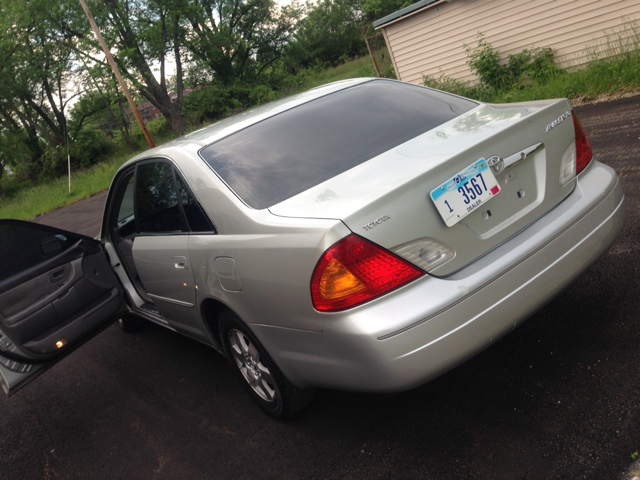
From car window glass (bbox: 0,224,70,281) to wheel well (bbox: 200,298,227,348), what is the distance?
151cm

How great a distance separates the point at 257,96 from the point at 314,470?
39278 mm

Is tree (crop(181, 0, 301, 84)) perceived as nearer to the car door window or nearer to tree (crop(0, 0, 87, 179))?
tree (crop(0, 0, 87, 179))

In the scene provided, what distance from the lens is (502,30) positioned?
11555 millimetres

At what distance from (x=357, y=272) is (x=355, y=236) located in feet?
0.49

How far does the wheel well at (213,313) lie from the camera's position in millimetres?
3092

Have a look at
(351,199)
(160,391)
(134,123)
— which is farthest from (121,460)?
(134,123)

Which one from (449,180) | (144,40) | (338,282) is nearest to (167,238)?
(338,282)

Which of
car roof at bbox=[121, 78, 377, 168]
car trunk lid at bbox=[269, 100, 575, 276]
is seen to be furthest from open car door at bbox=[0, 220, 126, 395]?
car trunk lid at bbox=[269, 100, 575, 276]

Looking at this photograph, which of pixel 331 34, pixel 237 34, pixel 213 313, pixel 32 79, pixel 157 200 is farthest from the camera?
pixel 331 34

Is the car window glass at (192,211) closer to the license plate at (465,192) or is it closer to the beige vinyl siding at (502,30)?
the license plate at (465,192)

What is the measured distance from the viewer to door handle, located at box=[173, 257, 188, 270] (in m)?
3.22

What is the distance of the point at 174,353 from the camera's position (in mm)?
4504

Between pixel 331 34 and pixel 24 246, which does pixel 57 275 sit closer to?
pixel 24 246

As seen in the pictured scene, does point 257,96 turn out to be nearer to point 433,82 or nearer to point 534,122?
point 433,82
